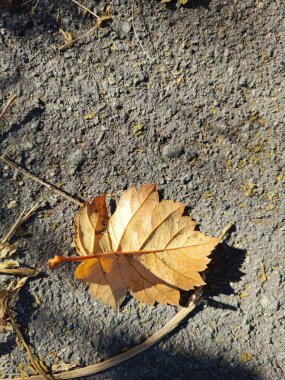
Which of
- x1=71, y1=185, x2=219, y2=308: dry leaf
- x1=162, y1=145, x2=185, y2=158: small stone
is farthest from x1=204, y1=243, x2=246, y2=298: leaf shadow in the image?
x1=162, y1=145, x2=185, y2=158: small stone

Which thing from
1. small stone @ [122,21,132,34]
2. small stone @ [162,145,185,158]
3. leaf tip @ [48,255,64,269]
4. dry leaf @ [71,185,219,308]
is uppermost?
small stone @ [122,21,132,34]

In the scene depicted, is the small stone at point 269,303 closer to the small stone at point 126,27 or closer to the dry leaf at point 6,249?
the dry leaf at point 6,249

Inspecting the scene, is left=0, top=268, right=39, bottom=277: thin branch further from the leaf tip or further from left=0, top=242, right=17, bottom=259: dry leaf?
the leaf tip

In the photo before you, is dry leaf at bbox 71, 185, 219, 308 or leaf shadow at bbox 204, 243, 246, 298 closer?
dry leaf at bbox 71, 185, 219, 308

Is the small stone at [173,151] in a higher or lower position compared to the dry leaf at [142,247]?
higher

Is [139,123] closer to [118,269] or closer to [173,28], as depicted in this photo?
[173,28]

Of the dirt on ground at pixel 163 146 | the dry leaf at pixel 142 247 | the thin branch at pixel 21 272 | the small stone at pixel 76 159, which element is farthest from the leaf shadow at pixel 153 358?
the small stone at pixel 76 159

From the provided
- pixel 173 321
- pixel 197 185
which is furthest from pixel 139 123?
pixel 173 321
